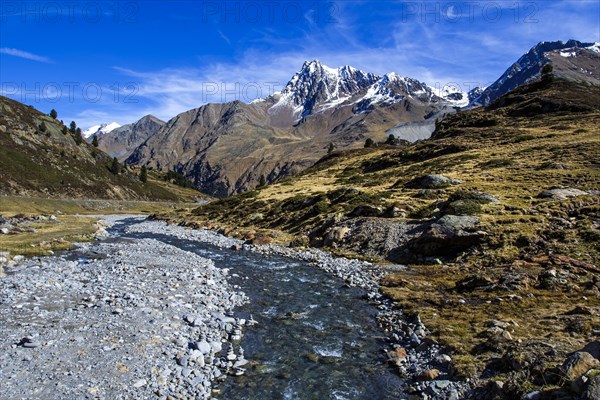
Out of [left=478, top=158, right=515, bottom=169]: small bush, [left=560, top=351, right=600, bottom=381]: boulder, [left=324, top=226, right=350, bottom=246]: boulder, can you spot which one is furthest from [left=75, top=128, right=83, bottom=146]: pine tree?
[left=560, top=351, right=600, bottom=381]: boulder

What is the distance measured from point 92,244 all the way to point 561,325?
1703 inches

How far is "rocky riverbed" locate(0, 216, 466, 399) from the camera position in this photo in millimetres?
11492

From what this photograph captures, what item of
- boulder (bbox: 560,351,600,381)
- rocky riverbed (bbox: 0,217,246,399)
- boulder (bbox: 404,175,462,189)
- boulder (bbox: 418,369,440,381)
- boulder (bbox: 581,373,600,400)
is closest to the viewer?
boulder (bbox: 581,373,600,400)

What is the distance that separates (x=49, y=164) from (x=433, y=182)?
148203mm

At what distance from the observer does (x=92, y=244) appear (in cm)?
4069

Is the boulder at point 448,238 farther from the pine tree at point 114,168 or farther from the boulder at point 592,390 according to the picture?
the pine tree at point 114,168

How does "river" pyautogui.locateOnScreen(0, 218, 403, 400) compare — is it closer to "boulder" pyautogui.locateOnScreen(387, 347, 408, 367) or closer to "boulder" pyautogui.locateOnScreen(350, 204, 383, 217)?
"boulder" pyautogui.locateOnScreen(387, 347, 408, 367)

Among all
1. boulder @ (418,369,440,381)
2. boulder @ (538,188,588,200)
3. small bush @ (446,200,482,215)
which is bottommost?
boulder @ (418,369,440,381)

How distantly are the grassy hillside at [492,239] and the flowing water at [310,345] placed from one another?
2923mm

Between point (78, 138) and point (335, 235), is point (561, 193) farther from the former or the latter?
point (78, 138)

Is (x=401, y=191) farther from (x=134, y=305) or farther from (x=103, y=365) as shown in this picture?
(x=103, y=365)

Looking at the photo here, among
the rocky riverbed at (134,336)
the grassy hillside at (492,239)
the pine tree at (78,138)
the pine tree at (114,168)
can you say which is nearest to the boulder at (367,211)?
the grassy hillside at (492,239)

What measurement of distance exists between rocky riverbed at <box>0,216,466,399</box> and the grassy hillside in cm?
162

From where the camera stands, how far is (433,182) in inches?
2115
